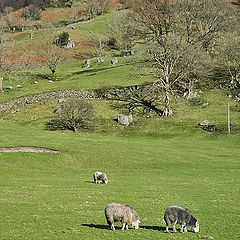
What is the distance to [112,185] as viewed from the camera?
1432 inches

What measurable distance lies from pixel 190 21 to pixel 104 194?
81341mm

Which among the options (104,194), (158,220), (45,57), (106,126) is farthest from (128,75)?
(158,220)

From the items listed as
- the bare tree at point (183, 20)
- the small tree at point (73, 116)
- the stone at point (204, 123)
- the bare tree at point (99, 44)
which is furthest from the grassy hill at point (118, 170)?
the bare tree at point (99, 44)

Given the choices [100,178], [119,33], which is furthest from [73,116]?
[119,33]

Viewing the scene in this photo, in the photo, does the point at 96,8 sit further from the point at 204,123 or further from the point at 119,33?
the point at 204,123

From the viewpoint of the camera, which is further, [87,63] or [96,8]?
[96,8]

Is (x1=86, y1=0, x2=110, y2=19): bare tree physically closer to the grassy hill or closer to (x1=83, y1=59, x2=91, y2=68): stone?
(x1=83, y1=59, x2=91, y2=68): stone

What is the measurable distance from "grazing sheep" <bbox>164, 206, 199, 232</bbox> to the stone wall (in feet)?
218

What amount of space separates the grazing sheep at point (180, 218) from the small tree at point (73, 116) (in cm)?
5021

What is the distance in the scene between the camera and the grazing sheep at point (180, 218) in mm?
21688

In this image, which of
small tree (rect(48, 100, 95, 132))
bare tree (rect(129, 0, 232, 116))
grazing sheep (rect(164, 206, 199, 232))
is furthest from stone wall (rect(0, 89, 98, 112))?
grazing sheep (rect(164, 206, 199, 232))

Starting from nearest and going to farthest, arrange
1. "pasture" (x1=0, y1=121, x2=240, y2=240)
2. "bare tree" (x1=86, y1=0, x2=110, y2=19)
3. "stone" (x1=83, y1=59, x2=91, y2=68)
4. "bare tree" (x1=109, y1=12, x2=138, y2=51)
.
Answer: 1. "pasture" (x1=0, y1=121, x2=240, y2=240)
2. "stone" (x1=83, y1=59, x2=91, y2=68)
3. "bare tree" (x1=109, y1=12, x2=138, y2=51)
4. "bare tree" (x1=86, y1=0, x2=110, y2=19)

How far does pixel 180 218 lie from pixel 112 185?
48.8ft

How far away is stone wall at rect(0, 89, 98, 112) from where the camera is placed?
8506 centimetres
